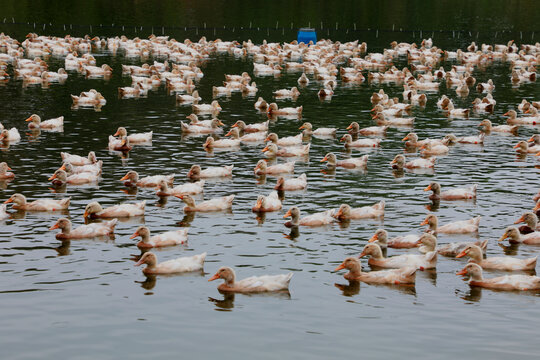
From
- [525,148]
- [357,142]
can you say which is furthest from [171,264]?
[525,148]

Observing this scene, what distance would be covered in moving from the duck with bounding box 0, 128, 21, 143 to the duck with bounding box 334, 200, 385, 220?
1800 centimetres

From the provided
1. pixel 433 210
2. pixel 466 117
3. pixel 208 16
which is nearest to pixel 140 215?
pixel 433 210

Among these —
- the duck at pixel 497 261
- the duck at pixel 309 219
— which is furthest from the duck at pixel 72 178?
the duck at pixel 497 261

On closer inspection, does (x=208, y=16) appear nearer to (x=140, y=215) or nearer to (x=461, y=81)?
(x=461, y=81)

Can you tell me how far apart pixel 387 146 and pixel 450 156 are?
3.26 metres

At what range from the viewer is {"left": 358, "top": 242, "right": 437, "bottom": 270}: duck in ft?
79.9

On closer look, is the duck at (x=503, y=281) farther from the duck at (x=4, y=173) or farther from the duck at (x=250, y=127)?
the duck at (x=250, y=127)

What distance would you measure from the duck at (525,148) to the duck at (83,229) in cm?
2117

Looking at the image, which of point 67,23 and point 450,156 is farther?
point 67,23

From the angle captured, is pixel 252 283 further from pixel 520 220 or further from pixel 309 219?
pixel 520 220

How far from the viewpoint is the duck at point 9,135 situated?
39.5 meters

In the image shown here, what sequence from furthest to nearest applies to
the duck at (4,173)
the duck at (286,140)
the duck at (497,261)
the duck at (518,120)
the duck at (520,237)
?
the duck at (518,120) → the duck at (286,140) → the duck at (4,173) → the duck at (520,237) → the duck at (497,261)

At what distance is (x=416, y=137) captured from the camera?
40.9 metres

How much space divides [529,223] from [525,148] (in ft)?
40.2
